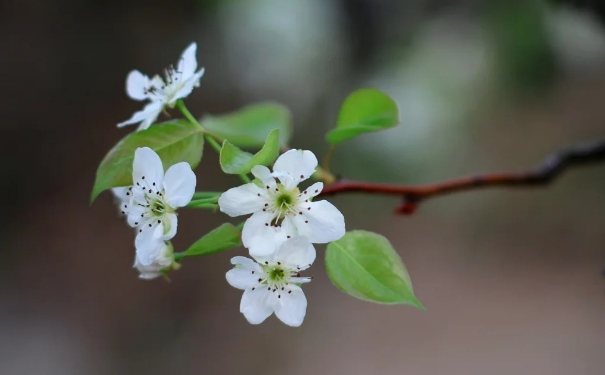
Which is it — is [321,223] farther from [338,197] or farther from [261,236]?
[338,197]

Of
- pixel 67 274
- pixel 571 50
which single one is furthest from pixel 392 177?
pixel 67 274

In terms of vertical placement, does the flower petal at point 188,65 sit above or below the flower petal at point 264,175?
above

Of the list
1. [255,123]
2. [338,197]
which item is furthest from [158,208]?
[338,197]

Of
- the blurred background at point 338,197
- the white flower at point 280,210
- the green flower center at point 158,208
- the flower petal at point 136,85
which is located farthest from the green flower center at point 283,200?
the blurred background at point 338,197

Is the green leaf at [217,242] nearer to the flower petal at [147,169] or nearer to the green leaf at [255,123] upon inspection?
the flower petal at [147,169]

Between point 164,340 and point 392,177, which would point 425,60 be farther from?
point 164,340

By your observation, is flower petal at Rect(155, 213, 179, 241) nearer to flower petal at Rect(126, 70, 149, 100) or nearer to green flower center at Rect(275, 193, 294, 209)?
green flower center at Rect(275, 193, 294, 209)

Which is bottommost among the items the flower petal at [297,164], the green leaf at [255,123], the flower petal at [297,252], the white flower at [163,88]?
the flower petal at [297,252]
